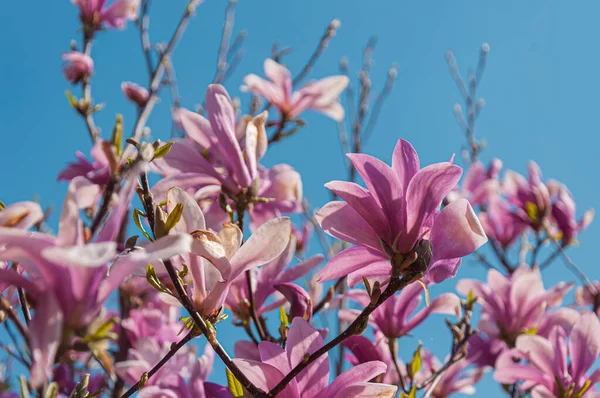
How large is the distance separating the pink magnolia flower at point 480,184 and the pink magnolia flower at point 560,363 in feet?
4.84

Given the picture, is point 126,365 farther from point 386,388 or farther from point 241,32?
point 241,32

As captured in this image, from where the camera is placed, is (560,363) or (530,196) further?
(530,196)

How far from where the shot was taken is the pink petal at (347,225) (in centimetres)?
95

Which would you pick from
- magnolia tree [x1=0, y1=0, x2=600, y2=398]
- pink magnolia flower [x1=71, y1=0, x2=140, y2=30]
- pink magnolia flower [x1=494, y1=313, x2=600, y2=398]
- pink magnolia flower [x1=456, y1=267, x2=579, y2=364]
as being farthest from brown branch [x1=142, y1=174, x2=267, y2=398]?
pink magnolia flower [x1=71, y1=0, x2=140, y2=30]

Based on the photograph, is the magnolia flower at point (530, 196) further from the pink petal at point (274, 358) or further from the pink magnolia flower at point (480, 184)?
the pink petal at point (274, 358)

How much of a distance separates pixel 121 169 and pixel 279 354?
0.89m

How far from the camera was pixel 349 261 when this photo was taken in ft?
3.27

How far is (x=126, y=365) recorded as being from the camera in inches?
55.4

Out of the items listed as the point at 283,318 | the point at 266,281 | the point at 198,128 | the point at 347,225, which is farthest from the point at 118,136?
the point at 347,225

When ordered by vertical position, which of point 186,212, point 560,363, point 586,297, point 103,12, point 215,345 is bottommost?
point 586,297

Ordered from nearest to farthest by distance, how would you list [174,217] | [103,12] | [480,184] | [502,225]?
[174,217]
[103,12]
[502,225]
[480,184]

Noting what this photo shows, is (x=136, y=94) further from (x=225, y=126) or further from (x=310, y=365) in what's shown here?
(x=310, y=365)

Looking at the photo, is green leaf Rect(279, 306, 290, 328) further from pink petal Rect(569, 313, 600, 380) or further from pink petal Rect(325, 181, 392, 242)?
pink petal Rect(569, 313, 600, 380)

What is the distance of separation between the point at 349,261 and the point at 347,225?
0.26 ft
